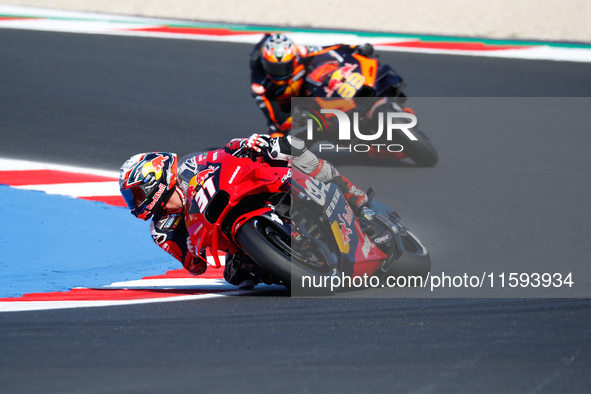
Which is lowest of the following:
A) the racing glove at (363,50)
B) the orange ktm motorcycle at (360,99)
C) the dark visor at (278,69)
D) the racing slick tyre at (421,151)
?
the racing slick tyre at (421,151)

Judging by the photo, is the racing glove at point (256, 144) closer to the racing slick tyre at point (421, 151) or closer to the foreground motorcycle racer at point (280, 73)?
the foreground motorcycle racer at point (280, 73)

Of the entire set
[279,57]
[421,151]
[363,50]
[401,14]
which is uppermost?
[401,14]

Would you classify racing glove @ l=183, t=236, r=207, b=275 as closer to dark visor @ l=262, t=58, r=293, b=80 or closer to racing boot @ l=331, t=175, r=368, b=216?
racing boot @ l=331, t=175, r=368, b=216

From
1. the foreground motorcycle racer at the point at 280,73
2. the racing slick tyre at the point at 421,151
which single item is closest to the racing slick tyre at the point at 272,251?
the foreground motorcycle racer at the point at 280,73

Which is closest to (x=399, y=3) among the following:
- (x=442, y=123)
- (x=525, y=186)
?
(x=442, y=123)

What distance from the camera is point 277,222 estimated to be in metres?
4.48

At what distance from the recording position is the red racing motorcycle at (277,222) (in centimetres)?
443

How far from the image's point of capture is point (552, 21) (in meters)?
13.7

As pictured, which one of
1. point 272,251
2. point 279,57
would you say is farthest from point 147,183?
point 279,57

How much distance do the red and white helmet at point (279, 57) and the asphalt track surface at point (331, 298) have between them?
1.33m

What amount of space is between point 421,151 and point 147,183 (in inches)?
186

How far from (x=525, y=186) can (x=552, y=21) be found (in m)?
6.90

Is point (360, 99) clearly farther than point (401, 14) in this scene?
No

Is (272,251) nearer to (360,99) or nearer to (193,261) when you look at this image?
(193,261)
